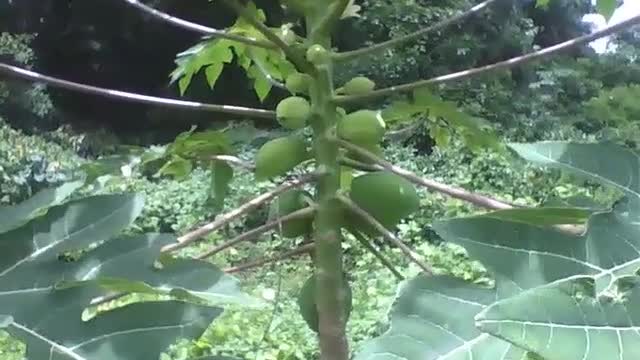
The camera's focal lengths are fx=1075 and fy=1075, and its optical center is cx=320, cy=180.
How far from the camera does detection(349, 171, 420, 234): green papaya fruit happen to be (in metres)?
0.72

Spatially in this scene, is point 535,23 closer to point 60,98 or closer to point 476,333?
point 60,98

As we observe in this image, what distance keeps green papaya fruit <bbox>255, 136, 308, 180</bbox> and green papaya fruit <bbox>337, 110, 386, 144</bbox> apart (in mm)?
33

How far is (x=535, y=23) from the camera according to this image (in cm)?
1087

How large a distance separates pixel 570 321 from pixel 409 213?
1.10ft

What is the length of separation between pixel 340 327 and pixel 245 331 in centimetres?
285

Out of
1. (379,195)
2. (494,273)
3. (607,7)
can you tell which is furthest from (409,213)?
(607,7)

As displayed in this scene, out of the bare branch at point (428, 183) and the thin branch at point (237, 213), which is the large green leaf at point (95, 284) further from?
the bare branch at point (428, 183)

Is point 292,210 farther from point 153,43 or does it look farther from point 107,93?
point 153,43

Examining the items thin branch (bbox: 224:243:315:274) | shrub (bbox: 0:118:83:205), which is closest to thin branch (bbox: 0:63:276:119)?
thin branch (bbox: 224:243:315:274)

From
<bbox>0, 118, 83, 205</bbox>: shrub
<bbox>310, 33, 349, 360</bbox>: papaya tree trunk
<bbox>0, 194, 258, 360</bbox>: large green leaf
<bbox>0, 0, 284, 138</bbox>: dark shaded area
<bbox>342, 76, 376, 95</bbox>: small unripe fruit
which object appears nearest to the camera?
<bbox>0, 194, 258, 360</bbox>: large green leaf

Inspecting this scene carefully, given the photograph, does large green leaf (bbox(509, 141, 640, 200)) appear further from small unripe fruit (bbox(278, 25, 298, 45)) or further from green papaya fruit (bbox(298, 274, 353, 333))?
small unripe fruit (bbox(278, 25, 298, 45))

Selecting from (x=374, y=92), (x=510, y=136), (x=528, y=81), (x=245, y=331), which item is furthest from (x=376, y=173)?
(x=528, y=81)

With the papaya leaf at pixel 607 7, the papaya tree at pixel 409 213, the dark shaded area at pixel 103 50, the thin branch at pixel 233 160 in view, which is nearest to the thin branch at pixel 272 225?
the papaya tree at pixel 409 213

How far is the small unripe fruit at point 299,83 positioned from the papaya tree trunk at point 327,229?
2 cm
